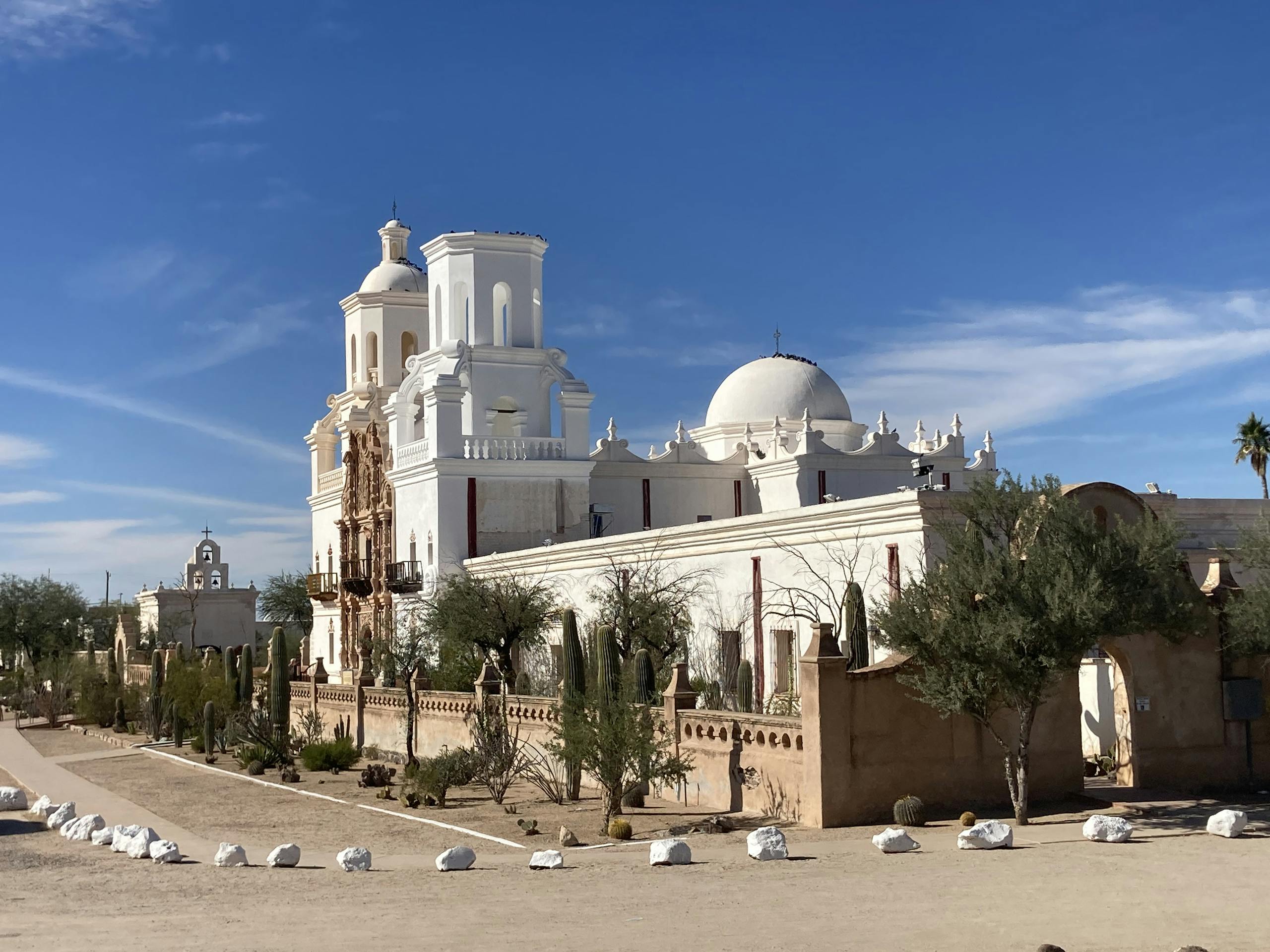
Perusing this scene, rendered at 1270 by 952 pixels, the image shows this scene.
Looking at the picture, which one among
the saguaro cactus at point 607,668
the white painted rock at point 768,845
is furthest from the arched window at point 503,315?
the white painted rock at point 768,845

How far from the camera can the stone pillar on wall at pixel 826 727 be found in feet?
60.1

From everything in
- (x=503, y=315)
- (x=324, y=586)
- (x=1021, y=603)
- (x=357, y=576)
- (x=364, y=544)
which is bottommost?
(x=1021, y=603)

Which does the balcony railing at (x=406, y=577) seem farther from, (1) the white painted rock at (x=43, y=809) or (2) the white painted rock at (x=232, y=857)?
(2) the white painted rock at (x=232, y=857)

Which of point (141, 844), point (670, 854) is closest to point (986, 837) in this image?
point (670, 854)

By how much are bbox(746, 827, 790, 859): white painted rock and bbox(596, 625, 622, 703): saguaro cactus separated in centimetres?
443

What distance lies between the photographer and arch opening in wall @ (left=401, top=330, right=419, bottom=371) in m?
54.0

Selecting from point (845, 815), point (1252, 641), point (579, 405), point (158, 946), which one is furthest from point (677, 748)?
point (579, 405)

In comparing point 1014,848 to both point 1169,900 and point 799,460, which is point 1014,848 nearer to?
point 1169,900

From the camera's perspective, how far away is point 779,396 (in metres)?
46.8

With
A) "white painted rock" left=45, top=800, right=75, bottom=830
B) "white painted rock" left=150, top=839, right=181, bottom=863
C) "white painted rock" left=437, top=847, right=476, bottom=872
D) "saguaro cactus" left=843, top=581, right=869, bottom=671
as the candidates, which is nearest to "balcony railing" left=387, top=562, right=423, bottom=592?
"white painted rock" left=45, top=800, right=75, bottom=830

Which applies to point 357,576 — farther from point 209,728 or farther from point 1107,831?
point 1107,831

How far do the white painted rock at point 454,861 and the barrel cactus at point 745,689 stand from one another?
778 cm

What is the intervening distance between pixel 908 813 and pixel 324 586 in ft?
115

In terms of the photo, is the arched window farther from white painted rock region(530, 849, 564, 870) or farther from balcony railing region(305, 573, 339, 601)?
white painted rock region(530, 849, 564, 870)
